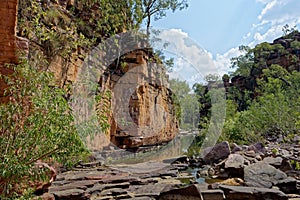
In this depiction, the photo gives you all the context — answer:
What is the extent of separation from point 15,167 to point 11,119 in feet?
1.84

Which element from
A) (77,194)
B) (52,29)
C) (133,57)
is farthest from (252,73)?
(77,194)

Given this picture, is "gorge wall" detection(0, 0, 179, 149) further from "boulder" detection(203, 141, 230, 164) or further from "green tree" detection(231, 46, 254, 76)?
"green tree" detection(231, 46, 254, 76)

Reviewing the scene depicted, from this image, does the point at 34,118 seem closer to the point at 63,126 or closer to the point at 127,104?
the point at 63,126

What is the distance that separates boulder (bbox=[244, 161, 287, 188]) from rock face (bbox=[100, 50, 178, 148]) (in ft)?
16.4

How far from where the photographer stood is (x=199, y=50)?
9484mm

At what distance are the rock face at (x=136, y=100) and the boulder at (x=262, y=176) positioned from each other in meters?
4.99

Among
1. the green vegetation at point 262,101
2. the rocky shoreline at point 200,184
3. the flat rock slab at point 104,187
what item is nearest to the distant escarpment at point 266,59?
the green vegetation at point 262,101

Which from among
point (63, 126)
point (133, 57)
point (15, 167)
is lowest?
point (15, 167)

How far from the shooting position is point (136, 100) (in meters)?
12.0

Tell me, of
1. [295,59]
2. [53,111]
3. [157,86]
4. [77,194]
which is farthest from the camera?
[295,59]

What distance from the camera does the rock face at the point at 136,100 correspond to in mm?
10641

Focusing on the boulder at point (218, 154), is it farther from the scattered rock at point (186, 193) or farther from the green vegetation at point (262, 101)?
the scattered rock at point (186, 193)

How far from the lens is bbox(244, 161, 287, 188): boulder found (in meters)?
5.19

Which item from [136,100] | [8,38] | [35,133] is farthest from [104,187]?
[136,100]
